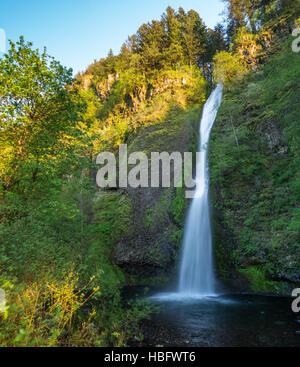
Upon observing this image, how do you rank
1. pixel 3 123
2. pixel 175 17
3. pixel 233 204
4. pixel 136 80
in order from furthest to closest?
1. pixel 175 17
2. pixel 136 80
3. pixel 233 204
4. pixel 3 123

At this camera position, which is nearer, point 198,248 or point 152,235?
point 198,248

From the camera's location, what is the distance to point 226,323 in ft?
19.9

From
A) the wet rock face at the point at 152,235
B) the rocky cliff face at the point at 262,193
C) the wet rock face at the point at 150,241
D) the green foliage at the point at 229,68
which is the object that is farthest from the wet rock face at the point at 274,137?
the green foliage at the point at 229,68

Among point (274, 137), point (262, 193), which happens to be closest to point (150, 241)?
point (262, 193)

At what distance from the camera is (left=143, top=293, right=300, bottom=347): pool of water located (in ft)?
16.4

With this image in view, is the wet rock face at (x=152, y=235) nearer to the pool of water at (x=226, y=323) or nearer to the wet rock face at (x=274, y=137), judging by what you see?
the pool of water at (x=226, y=323)

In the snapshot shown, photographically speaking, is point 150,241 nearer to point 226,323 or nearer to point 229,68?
point 226,323

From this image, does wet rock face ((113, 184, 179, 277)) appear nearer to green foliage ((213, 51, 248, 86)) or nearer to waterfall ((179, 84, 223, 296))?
waterfall ((179, 84, 223, 296))

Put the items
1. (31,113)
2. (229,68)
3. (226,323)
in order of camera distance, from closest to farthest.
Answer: (226,323)
(31,113)
(229,68)

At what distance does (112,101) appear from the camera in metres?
27.4

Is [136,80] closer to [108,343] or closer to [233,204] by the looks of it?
[233,204]

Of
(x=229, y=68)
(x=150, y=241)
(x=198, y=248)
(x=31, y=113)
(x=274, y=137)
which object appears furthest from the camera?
(x=229, y=68)
